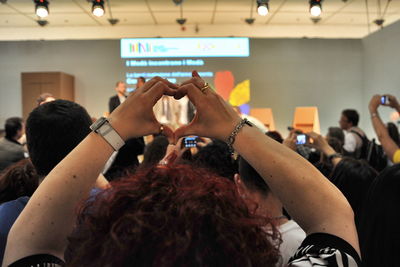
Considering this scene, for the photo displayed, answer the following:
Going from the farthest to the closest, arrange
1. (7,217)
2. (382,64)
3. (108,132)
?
(382,64)
(7,217)
(108,132)

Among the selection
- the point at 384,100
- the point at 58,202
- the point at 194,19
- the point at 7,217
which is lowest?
the point at 7,217

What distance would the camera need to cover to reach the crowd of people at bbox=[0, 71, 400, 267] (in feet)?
1.39

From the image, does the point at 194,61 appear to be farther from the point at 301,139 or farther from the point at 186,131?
the point at 186,131

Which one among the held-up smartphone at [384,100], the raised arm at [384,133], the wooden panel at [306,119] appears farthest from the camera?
the wooden panel at [306,119]

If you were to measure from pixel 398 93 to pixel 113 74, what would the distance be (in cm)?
615

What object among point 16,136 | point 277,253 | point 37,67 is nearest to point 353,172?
point 277,253

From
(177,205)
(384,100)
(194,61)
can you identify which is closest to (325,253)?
(177,205)

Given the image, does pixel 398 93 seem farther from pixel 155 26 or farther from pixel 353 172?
pixel 353 172

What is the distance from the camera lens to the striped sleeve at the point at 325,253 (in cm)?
53

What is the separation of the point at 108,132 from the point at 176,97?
159 millimetres

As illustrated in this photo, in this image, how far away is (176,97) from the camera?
71cm

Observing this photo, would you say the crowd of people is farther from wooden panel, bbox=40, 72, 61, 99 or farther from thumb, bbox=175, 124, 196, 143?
wooden panel, bbox=40, 72, 61, 99

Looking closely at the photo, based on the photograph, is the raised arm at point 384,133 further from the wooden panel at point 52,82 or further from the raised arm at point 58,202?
the wooden panel at point 52,82

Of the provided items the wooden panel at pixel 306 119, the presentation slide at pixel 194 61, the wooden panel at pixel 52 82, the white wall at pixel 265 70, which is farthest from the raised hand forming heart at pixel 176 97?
the wooden panel at pixel 306 119
